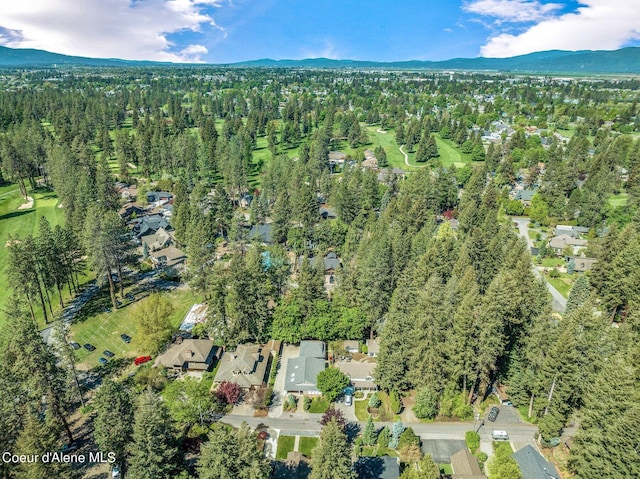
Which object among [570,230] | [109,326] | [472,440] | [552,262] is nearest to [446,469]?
[472,440]

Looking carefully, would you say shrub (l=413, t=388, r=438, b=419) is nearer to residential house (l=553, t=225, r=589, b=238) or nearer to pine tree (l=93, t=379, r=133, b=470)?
pine tree (l=93, t=379, r=133, b=470)

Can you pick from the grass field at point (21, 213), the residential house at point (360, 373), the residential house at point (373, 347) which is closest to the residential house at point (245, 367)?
the residential house at point (360, 373)

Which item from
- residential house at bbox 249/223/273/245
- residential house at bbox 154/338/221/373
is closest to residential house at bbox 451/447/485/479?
residential house at bbox 154/338/221/373

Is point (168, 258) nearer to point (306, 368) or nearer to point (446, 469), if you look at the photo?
point (306, 368)

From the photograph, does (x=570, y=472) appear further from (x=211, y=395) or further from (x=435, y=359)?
(x=211, y=395)

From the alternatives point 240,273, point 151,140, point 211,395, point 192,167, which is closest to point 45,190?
point 151,140

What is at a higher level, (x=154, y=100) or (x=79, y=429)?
(x=154, y=100)
